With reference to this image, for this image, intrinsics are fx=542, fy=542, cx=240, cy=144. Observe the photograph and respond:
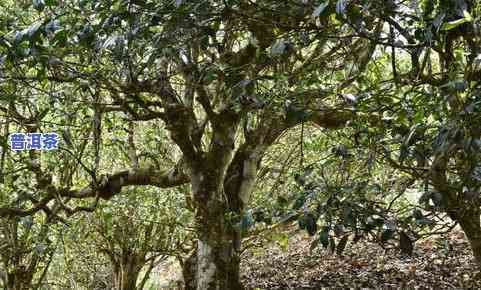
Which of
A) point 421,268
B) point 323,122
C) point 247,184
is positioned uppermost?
point 323,122

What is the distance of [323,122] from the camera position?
16.5ft

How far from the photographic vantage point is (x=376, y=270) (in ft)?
25.0

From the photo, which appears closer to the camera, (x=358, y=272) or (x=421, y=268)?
(x=421, y=268)

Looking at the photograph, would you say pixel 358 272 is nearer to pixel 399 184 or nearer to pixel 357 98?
pixel 399 184

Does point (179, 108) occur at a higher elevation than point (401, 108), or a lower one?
higher

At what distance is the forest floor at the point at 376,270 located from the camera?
6.57 metres

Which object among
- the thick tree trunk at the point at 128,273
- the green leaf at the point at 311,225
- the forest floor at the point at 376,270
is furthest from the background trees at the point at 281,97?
the thick tree trunk at the point at 128,273

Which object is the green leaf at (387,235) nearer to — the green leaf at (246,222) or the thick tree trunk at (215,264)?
the green leaf at (246,222)

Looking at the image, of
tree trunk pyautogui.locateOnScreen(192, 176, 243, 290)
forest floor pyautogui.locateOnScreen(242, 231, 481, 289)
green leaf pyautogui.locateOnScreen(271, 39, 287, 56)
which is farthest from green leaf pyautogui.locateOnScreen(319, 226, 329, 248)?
forest floor pyautogui.locateOnScreen(242, 231, 481, 289)

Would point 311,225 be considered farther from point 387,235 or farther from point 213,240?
point 213,240

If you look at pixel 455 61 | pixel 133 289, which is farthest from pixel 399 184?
pixel 133 289

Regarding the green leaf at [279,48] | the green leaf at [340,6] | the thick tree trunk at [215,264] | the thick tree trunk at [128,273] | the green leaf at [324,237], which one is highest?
the thick tree trunk at [128,273]

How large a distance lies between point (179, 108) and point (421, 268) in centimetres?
433

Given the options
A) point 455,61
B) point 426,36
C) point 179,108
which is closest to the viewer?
point 426,36
